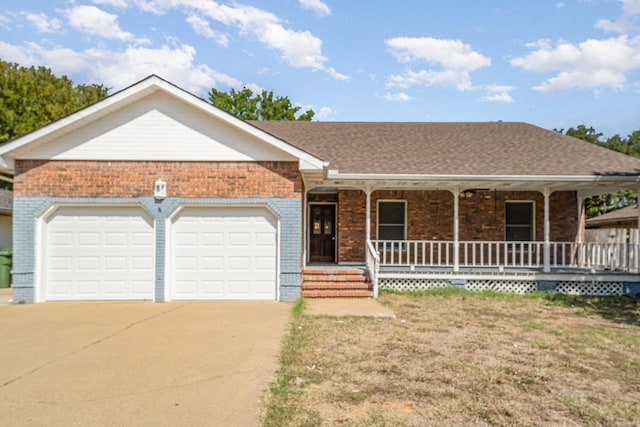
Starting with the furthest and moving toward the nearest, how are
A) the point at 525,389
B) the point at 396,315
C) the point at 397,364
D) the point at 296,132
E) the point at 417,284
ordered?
the point at 296,132
the point at 417,284
the point at 396,315
the point at 397,364
the point at 525,389

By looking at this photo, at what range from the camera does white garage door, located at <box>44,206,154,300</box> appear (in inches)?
391

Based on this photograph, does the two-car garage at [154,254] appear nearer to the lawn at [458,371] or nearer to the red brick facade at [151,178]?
the red brick facade at [151,178]

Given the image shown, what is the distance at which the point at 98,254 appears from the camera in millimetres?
9945

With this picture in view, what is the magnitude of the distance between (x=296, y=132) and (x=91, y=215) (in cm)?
801

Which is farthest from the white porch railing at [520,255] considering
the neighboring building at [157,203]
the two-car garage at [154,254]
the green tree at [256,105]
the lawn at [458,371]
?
the green tree at [256,105]

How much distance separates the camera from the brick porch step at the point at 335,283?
10.6 m

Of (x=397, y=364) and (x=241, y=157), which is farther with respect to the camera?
(x=241, y=157)

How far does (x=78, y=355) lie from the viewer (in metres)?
5.74

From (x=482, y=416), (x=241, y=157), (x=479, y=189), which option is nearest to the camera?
(x=482, y=416)

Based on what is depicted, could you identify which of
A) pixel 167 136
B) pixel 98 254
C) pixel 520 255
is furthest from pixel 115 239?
pixel 520 255

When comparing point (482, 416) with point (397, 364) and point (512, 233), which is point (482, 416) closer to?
point (397, 364)

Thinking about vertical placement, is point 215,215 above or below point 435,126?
below

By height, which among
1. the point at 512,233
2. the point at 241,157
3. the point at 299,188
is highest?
the point at 241,157

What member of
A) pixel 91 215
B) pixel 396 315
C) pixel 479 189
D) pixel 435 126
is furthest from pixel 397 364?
pixel 435 126
